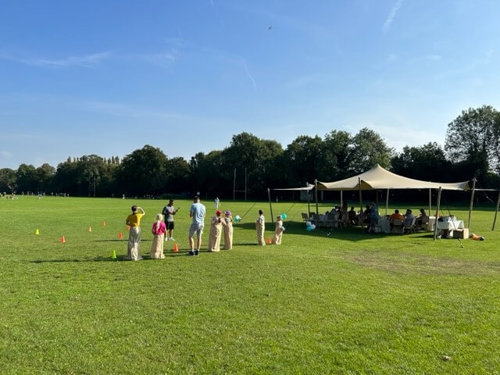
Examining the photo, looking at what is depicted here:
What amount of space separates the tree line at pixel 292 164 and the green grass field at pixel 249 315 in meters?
57.8

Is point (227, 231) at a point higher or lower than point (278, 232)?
higher

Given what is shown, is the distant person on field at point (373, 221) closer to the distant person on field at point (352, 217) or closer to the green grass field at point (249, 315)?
the distant person on field at point (352, 217)

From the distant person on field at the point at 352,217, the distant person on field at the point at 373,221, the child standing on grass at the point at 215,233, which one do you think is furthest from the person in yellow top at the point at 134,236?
the distant person on field at the point at 352,217

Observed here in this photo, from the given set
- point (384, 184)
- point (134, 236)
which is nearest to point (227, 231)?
point (134, 236)

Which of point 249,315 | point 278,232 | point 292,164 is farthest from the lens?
point 292,164

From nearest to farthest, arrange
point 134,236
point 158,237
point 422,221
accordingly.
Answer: point 134,236 < point 158,237 < point 422,221

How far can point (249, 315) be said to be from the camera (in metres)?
6.22

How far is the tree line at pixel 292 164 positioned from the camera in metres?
63.6

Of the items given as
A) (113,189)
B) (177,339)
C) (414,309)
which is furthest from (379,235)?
(113,189)

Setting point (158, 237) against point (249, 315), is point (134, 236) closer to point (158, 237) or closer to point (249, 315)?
point (158, 237)

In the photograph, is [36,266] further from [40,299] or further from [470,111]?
[470,111]

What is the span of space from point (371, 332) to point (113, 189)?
10980cm

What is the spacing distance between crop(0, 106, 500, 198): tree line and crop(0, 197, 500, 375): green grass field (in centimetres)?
5781

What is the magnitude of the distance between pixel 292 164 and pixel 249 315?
68708mm
